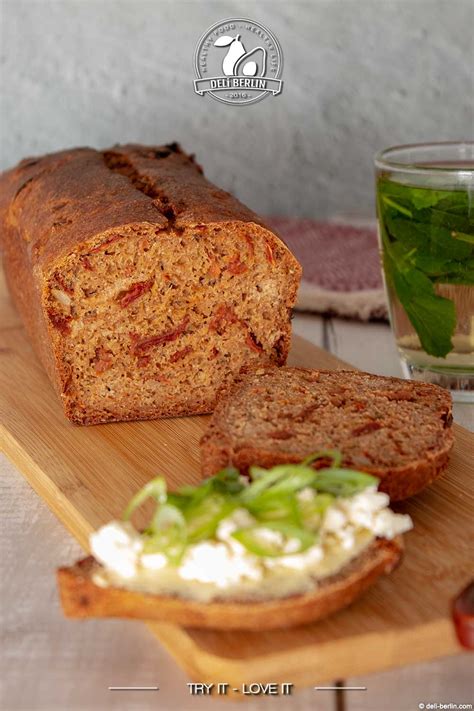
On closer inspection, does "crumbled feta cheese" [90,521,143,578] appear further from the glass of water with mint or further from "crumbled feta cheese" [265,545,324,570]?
the glass of water with mint

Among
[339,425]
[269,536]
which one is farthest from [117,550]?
[339,425]

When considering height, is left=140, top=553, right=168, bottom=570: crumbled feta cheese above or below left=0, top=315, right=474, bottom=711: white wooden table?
above

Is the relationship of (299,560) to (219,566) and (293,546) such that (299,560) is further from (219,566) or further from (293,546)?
(219,566)

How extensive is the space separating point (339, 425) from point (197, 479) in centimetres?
48

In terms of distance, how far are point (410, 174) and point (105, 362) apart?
1302 mm

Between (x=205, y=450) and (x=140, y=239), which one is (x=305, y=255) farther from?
(x=205, y=450)

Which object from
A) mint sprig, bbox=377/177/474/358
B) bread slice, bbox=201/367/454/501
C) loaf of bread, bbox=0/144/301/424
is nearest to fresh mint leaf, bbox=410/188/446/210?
mint sprig, bbox=377/177/474/358

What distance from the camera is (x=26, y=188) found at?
14.2 ft

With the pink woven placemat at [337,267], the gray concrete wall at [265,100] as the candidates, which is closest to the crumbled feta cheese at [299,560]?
the pink woven placemat at [337,267]

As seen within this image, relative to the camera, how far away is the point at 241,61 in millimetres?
5340

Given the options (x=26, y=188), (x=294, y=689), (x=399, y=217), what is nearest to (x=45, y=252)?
(x=26, y=188)

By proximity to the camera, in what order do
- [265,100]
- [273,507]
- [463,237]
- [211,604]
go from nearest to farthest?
[211,604] → [273,507] → [463,237] → [265,100]

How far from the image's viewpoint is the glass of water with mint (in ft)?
12.3

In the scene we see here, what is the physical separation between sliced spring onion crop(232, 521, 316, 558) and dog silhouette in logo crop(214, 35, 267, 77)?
3457mm
